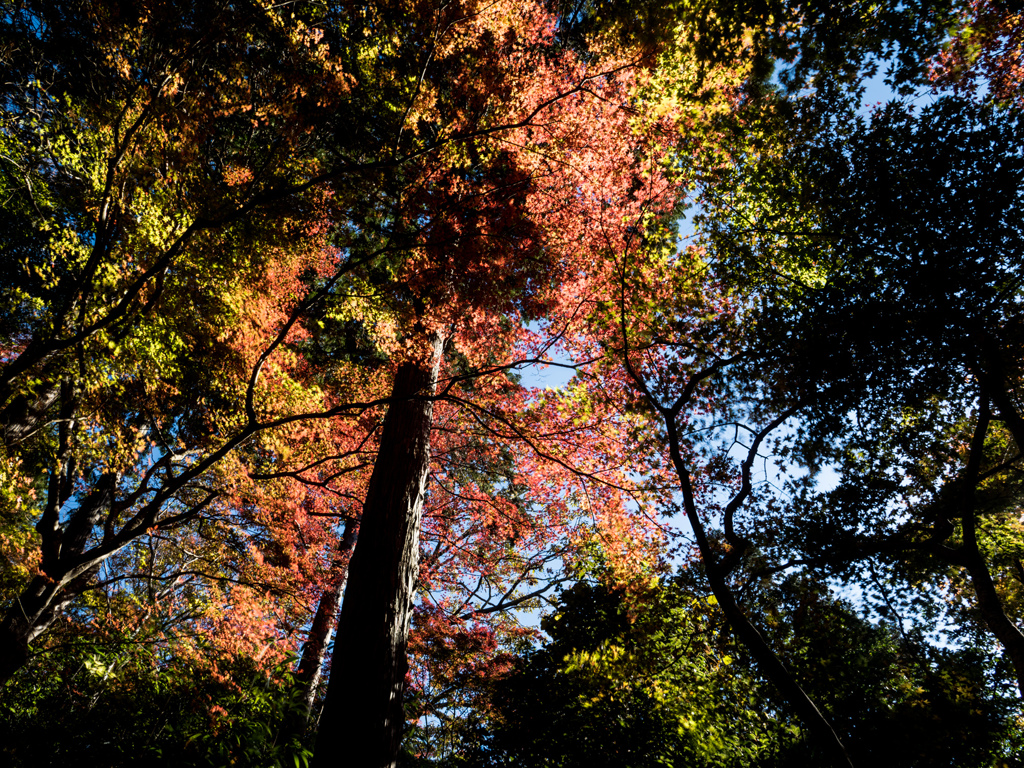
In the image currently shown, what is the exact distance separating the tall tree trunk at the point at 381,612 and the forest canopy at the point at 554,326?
38mm

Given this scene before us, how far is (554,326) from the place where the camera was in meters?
6.89

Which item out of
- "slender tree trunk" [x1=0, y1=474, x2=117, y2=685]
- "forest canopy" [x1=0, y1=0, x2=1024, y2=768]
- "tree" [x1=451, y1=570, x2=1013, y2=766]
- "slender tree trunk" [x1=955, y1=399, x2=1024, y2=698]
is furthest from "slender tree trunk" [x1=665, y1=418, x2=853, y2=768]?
"slender tree trunk" [x1=0, y1=474, x2=117, y2=685]

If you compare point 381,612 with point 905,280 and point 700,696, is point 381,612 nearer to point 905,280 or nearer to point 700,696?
point 700,696

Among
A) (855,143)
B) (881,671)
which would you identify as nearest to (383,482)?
(855,143)

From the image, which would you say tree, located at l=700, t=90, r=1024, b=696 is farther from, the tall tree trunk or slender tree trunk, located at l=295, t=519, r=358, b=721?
slender tree trunk, located at l=295, t=519, r=358, b=721

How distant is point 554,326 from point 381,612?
15.2ft

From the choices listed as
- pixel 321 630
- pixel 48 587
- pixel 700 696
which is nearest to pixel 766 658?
pixel 700 696

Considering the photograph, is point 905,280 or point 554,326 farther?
point 554,326

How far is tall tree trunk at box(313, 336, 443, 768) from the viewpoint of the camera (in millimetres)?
3031

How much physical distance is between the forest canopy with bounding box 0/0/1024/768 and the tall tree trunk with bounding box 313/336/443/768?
0.04 m

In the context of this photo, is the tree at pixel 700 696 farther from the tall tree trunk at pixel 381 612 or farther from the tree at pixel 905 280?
the tall tree trunk at pixel 381 612

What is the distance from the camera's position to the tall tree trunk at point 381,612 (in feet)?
9.95

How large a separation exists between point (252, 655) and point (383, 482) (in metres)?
4.86

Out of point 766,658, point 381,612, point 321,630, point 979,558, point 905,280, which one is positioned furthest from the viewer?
point 321,630
